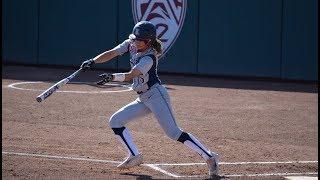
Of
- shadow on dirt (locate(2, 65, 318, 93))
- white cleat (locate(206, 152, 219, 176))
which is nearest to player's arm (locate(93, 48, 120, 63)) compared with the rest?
white cleat (locate(206, 152, 219, 176))

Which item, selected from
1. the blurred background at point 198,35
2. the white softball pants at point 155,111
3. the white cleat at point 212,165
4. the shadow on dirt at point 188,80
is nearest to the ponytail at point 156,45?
the white softball pants at point 155,111

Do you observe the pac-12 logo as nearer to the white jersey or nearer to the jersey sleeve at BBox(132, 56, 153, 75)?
the white jersey

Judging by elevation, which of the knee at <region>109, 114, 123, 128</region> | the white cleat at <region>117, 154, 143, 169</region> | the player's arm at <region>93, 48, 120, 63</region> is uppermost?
the player's arm at <region>93, 48, 120, 63</region>

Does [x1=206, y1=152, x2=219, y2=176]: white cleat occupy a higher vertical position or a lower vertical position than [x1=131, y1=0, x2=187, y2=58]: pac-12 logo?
lower

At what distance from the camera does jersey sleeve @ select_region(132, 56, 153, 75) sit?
7.40 meters

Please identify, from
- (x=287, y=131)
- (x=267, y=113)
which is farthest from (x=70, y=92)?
(x=287, y=131)

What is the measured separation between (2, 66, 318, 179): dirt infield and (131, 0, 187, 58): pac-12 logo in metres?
2.16

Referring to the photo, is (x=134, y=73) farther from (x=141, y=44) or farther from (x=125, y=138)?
(x=125, y=138)

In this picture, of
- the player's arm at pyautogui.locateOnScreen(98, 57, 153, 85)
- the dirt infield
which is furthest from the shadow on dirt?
the player's arm at pyautogui.locateOnScreen(98, 57, 153, 85)

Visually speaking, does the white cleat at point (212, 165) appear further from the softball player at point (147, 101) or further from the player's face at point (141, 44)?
the player's face at point (141, 44)

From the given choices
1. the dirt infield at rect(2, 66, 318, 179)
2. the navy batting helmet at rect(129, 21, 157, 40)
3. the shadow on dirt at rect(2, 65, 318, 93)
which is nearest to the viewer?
the navy batting helmet at rect(129, 21, 157, 40)

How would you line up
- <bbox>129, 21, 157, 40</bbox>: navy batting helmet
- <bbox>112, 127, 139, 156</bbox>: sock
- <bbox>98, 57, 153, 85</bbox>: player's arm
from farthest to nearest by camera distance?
1. <bbox>112, 127, 139, 156</bbox>: sock
2. <bbox>129, 21, 157, 40</bbox>: navy batting helmet
3. <bbox>98, 57, 153, 85</bbox>: player's arm

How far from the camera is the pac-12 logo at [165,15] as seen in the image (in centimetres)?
1917

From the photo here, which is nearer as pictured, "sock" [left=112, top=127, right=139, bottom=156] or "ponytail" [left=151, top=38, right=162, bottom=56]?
"ponytail" [left=151, top=38, right=162, bottom=56]
